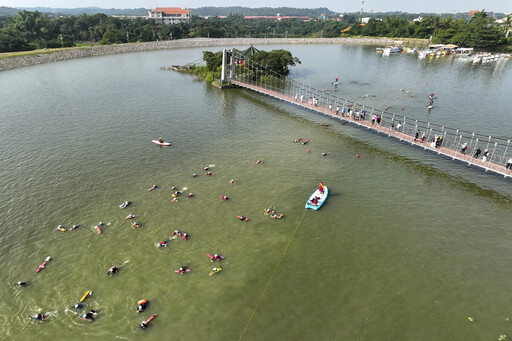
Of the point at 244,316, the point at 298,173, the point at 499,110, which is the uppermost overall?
the point at 499,110

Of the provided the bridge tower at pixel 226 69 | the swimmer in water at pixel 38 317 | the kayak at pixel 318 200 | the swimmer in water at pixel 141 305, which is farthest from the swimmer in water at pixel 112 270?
the bridge tower at pixel 226 69

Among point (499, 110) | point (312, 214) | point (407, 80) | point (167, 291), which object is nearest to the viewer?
point (167, 291)

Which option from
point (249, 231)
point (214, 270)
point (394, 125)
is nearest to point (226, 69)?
point (394, 125)

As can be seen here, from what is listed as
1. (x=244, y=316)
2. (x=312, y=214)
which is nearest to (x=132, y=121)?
(x=312, y=214)

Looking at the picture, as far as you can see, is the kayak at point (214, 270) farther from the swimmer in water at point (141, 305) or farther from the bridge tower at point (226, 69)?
the bridge tower at point (226, 69)

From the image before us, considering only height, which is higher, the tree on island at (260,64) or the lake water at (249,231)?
the tree on island at (260,64)

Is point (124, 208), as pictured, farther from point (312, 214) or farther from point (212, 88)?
point (212, 88)

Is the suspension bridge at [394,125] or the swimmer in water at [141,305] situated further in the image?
the suspension bridge at [394,125]

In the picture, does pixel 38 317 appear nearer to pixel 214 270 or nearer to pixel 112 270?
pixel 112 270

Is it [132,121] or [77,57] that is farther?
[77,57]
